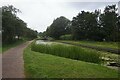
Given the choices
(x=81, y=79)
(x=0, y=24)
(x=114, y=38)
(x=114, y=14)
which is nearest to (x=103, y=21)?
(x=114, y=14)

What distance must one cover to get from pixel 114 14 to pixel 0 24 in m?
30.1

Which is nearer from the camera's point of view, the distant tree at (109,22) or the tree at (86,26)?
the distant tree at (109,22)

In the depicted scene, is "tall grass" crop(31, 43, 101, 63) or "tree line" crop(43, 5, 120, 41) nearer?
"tall grass" crop(31, 43, 101, 63)

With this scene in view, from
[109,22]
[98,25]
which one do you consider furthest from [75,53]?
[98,25]

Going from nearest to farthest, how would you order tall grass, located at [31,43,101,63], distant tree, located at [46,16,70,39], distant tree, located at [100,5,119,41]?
1. tall grass, located at [31,43,101,63]
2. distant tree, located at [100,5,119,41]
3. distant tree, located at [46,16,70,39]

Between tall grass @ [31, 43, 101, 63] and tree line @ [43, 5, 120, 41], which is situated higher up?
tree line @ [43, 5, 120, 41]

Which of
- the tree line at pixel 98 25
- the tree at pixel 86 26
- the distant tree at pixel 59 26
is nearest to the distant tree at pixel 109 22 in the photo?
the tree line at pixel 98 25

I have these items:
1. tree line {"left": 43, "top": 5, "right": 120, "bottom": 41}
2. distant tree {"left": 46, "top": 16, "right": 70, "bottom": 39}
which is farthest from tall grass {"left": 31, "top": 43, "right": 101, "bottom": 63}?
distant tree {"left": 46, "top": 16, "right": 70, "bottom": 39}

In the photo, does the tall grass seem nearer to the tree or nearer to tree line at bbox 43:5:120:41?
tree line at bbox 43:5:120:41

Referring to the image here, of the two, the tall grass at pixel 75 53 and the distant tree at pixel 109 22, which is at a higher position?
the distant tree at pixel 109 22

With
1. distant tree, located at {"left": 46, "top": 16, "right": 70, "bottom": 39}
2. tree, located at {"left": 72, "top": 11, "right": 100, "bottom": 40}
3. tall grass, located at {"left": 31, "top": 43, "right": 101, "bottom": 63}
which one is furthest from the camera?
distant tree, located at {"left": 46, "top": 16, "right": 70, "bottom": 39}

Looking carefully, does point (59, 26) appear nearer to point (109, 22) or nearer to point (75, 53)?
point (109, 22)

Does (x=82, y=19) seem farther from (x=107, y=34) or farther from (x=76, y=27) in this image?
(x=107, y=34)

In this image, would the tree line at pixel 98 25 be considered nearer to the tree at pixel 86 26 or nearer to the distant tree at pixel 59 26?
the tree at pixel 86 26
